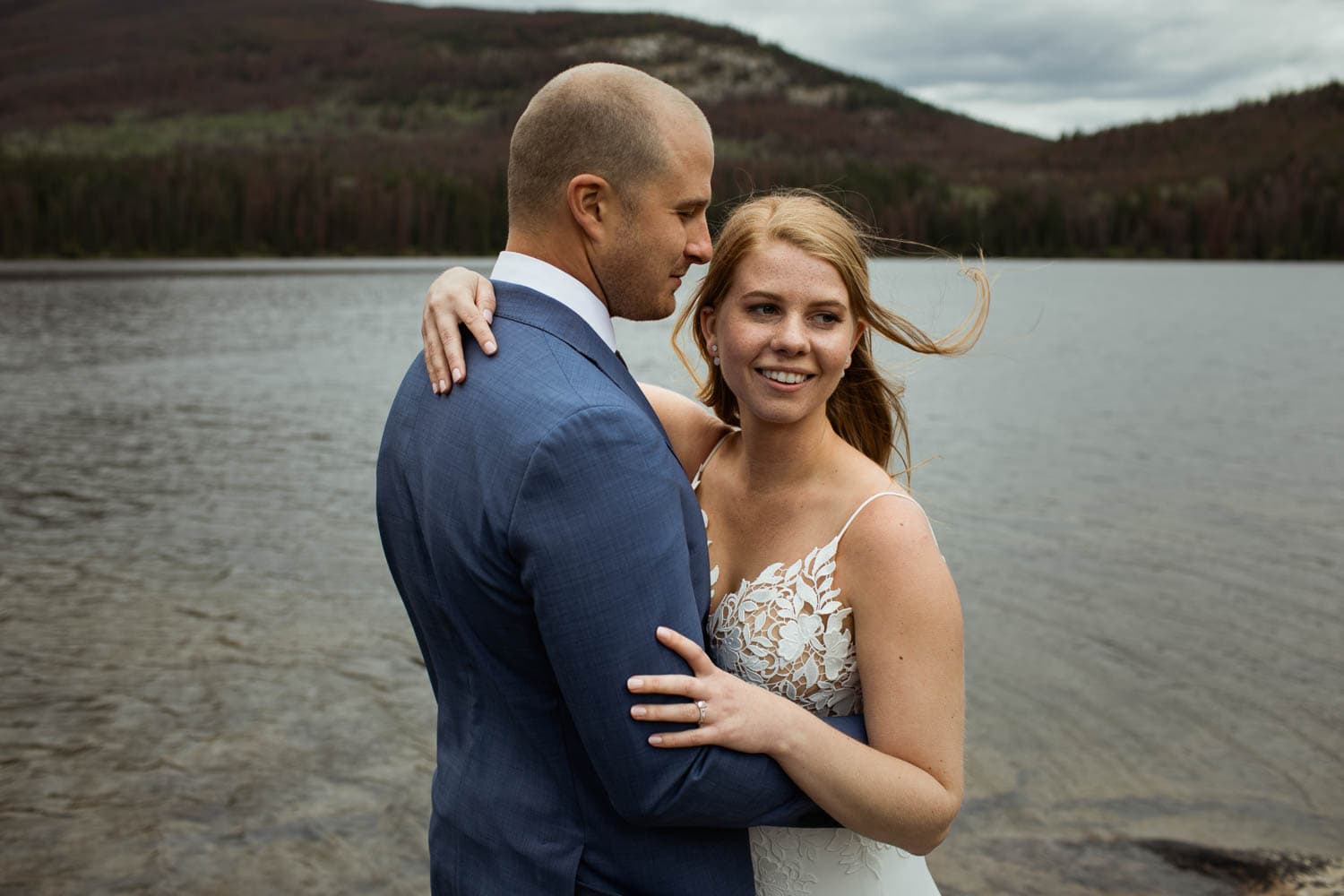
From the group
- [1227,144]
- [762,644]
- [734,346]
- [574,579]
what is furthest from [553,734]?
[1227,144]

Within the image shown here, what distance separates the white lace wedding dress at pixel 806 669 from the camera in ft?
9.71

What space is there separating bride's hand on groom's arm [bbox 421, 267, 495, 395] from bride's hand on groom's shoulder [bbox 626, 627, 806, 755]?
638 millimetres

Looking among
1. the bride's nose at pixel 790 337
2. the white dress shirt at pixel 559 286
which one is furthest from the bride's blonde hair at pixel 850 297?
the white dress shirt at pixel 559 286

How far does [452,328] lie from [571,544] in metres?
0.57

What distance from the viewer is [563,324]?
2.40m

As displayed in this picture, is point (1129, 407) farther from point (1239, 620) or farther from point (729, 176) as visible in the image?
point (729, 176)

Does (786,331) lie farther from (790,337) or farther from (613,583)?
(613,583)

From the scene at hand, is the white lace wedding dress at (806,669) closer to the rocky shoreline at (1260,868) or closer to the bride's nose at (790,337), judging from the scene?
the bride's nose at (790,337)

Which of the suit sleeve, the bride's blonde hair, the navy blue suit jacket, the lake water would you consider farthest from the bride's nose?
the lake water

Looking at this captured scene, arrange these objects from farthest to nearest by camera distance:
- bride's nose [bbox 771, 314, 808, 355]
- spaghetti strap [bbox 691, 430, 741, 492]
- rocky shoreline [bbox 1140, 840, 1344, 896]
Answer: rocky shoreline [bbox 1140, 840, 1344, 896]
spaghetti strap [bbox 691, 430, 741, 492]
bride's nose [bbox 771, 314, 808, 355]

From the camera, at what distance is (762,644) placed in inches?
120

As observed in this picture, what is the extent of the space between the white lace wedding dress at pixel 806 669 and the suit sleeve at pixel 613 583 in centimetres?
75

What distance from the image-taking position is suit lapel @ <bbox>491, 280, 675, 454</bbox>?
7.81ft

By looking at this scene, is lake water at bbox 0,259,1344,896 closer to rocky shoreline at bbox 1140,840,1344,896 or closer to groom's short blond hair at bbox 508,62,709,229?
rocky shoreline at bbox 1140,840,1344,896
